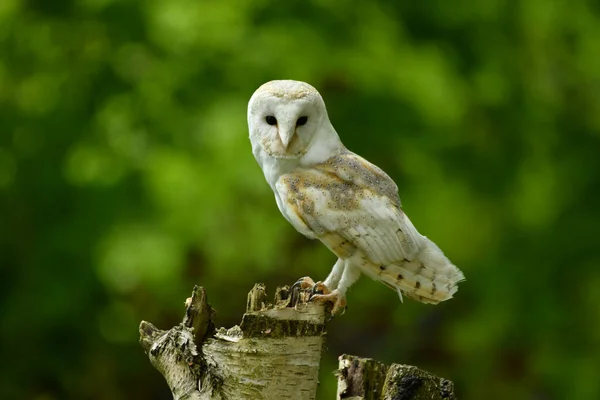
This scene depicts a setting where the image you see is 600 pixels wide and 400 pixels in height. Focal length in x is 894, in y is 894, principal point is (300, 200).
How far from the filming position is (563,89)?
630 centimetres

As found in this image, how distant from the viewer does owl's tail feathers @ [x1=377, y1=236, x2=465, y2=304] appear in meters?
2.66

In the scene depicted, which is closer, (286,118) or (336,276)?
(286,118)

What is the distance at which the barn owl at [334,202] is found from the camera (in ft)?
8.55

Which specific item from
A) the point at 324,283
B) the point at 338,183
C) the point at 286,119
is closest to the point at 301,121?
the point at 286,119

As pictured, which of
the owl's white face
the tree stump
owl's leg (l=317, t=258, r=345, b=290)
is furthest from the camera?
owl's leg (l=317, t=258, r=345, b=290)

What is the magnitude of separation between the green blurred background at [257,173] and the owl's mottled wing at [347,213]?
257 cm

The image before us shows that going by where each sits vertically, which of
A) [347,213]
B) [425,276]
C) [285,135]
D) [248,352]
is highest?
[285,135]

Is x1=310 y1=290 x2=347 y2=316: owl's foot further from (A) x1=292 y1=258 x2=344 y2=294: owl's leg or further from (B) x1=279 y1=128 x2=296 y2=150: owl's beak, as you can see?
(B) x1=279 y1=128 x2=296 y2=150: owl's beak

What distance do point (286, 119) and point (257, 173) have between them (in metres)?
2.68

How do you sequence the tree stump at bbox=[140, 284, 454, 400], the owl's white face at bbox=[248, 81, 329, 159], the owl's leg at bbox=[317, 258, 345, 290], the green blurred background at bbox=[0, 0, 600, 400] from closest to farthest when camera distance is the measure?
the tree stump at bbox=[140, 284, 454, 400]
the owl's white face at bbox=[248, 81, 329, 159]
the owl's leg at bbox=[317, 258, 345, 290]
the green blurred background at bbox=[0, 0, 600, 400]

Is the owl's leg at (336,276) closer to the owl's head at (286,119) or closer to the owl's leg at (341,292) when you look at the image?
the owl's leg at (341,292)

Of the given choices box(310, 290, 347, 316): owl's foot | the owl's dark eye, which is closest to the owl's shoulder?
the owl's dark eye

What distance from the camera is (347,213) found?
104 inches

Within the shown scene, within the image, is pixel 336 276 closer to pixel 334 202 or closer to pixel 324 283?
pixel 324 283
